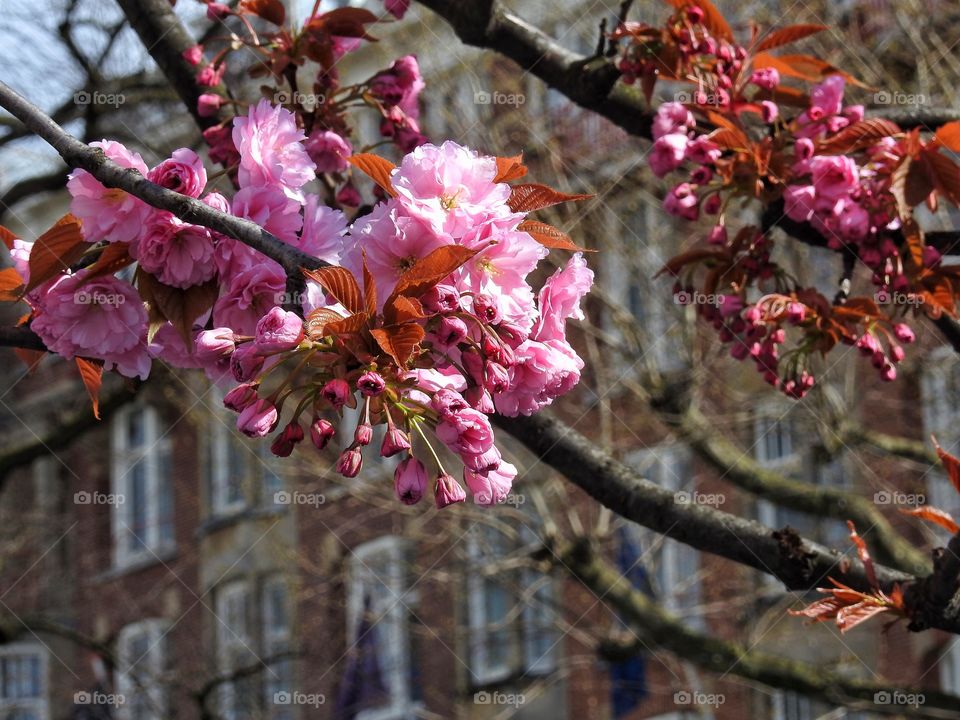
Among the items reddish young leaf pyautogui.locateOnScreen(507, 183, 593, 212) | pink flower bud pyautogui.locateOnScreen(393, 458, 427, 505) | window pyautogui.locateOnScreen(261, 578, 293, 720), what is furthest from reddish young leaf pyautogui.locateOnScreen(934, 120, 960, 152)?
window pyautogui.locateOnScreen(261, 578, 293, 720)

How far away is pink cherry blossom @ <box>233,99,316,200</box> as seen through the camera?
10.5ft

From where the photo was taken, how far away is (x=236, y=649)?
17.0 metres

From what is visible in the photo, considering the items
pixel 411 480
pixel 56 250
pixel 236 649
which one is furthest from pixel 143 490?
pixel 411 480

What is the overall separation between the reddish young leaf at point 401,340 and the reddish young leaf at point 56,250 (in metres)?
0.81

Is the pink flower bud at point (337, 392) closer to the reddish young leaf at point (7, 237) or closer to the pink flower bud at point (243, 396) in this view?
the pink flower bud at point (243, 396)

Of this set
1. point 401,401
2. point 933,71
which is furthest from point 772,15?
point 401,401

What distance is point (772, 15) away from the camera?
14.2 meters

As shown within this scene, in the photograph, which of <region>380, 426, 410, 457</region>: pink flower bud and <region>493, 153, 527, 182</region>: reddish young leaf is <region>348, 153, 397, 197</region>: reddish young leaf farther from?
<region>380, 426, 410, 457</region>: pink flower bud

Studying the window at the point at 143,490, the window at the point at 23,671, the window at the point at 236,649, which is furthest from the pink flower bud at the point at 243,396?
the window at the point at 143,490

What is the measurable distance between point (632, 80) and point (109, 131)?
928 centimetres

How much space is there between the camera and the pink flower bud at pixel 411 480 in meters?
3.03

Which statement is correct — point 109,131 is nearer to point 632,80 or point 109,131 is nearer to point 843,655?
point 843,655

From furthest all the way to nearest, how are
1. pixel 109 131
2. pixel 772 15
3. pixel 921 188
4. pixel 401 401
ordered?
pixel 772 15
pixel 109 131
pixel 921 188
pixel 401 401

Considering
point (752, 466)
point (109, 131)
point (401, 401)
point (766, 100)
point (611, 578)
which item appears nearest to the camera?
point (401, 401)
